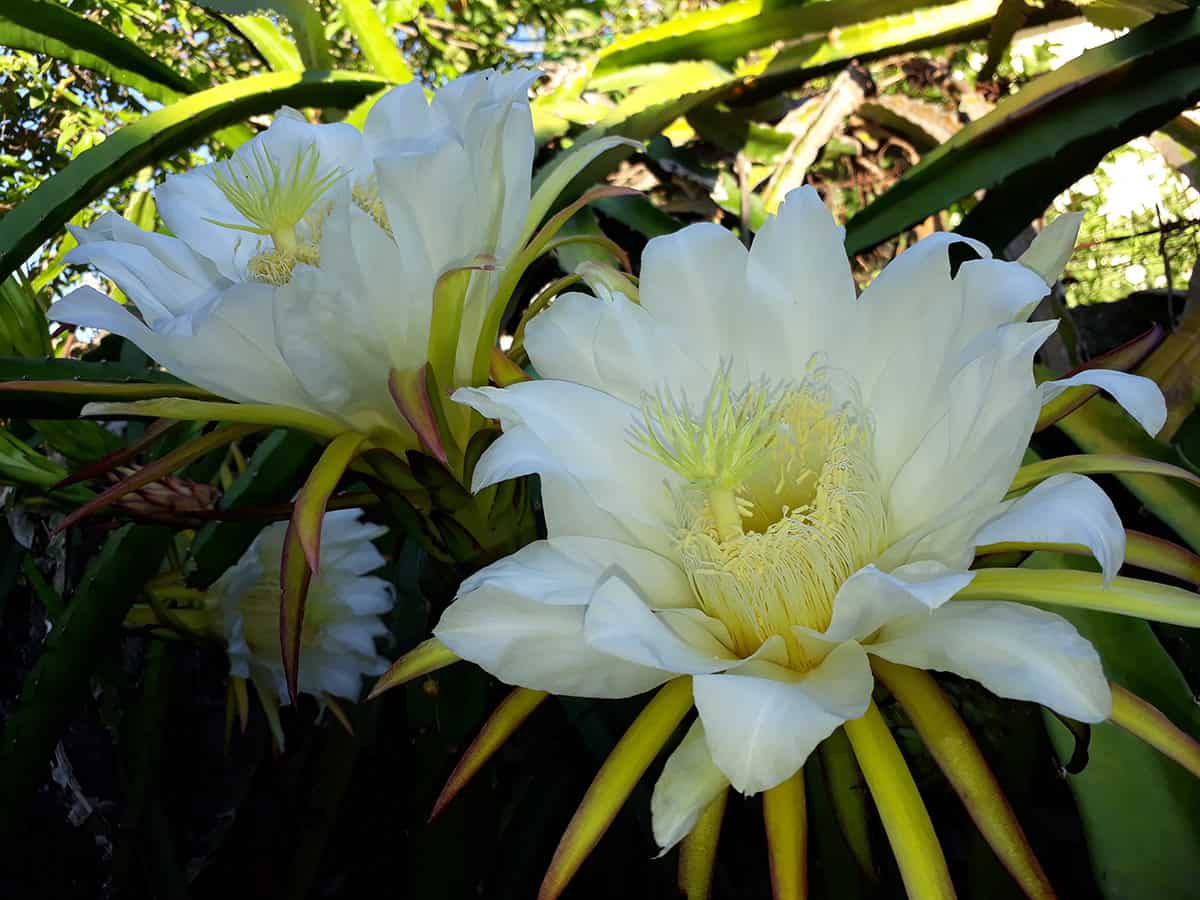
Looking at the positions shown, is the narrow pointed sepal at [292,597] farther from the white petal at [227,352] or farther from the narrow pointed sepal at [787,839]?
the narrow pointed sepal at [787,839]

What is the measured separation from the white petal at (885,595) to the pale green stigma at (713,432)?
10 cm

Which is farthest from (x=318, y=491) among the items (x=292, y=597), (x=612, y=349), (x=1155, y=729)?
(x=1155, y=729)

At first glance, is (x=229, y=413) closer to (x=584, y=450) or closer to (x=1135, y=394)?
(x=584, y=450)

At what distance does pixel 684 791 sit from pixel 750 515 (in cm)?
19

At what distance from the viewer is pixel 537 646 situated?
1.21 feet

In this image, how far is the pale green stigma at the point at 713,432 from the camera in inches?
17.0

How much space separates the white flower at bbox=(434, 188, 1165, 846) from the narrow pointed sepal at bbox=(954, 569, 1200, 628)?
2cm

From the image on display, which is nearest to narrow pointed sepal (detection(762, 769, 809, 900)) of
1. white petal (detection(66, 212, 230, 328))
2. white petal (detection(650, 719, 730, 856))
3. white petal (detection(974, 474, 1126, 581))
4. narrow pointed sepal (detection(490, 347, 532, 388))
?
white petal (detection(650, 719, 730, 856))

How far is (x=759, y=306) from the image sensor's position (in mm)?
468

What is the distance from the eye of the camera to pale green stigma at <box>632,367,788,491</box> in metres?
0.43

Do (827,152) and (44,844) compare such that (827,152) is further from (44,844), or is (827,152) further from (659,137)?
(44,844)

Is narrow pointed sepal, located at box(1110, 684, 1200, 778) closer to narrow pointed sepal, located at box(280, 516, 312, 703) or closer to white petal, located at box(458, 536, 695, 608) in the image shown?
white petal, located at box(458, 536, 695, 608)

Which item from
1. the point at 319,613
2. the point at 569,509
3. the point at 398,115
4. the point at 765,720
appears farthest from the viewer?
the point at 319,613

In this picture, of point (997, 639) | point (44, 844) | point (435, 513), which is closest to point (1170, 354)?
point (997, 639)
